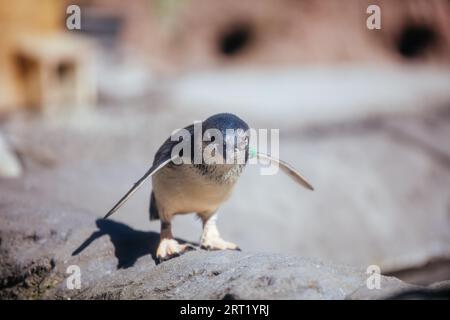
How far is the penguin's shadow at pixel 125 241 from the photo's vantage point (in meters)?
3.46

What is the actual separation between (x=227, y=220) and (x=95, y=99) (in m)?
5.05

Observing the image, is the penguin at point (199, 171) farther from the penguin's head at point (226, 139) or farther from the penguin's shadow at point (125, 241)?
the penguin's shadow at point (125, 241)

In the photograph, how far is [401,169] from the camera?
7211 millimetres

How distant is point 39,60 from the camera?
858 cm

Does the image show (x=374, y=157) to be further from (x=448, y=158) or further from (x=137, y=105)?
(x=137, y=105)

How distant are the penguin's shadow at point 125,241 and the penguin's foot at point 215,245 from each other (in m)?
0.16

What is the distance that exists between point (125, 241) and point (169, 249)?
0.41 m

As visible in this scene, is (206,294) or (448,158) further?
(448,158)

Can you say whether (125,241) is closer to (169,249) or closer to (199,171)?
(169,249)

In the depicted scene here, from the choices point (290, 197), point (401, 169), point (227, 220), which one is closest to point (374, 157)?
point (401, 169)

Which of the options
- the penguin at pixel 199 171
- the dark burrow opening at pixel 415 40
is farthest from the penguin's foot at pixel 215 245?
the dark burrow opening at pixel 415 40

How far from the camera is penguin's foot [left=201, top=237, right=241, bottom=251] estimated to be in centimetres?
355
